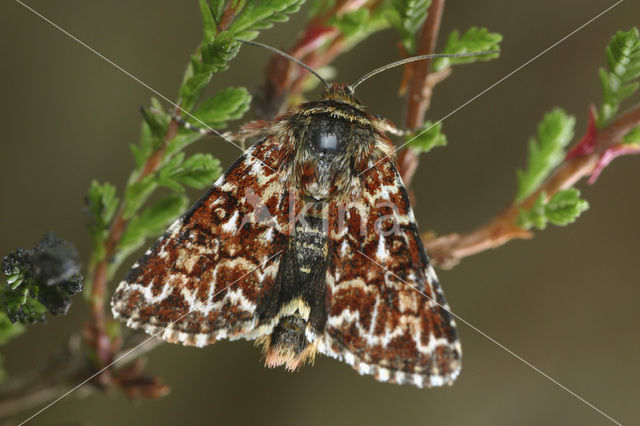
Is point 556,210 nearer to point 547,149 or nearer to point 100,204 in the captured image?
point 547,149

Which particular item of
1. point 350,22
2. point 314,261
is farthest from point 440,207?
point 350,22

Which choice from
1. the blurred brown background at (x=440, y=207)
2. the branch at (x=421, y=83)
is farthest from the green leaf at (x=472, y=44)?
the blurred brown background at (x=440, y=207)

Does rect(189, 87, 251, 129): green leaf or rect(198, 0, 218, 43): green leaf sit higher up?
rect(198, 0, 218, 43): green leaf

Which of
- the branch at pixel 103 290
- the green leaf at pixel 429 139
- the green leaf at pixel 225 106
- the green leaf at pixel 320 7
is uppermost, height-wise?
the green leaf at pixel 320 7

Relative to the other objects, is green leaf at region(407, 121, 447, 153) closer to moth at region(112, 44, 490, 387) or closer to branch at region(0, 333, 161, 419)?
moth at region(112, 44, 490, 387)

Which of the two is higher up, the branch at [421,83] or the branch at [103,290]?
the branch at [421,83]

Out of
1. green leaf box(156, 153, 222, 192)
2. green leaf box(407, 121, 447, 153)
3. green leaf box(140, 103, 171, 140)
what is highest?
green leaf box(407, 121, 447, 153)

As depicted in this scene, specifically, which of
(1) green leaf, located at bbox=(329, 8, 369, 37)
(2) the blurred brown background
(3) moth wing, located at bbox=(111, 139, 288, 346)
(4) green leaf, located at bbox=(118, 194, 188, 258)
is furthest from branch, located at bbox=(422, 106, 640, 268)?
(2) the blurred brown background

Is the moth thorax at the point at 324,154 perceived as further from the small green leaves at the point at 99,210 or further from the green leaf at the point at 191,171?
the small green leaves at the point at 99,210
